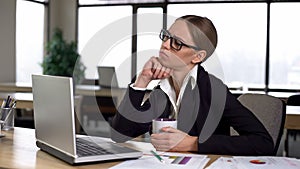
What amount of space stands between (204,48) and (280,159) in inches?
17.7

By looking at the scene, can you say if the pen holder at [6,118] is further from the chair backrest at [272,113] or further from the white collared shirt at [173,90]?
the chair backrest at [272,113]

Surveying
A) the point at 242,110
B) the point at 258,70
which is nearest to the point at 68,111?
the point at 242,110

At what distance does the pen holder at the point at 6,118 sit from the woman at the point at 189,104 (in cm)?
42

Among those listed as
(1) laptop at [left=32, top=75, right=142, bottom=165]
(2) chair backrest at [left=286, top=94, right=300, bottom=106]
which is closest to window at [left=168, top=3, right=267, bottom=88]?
(2) chair backrest at [left=286, top=94, right=300, bottom=106]

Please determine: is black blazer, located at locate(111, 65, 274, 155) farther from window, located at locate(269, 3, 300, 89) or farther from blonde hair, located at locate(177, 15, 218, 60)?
window, located at locate(269, 3, 300, 89)

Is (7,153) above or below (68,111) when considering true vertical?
below

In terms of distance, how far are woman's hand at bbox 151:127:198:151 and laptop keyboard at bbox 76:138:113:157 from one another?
0.17 meters

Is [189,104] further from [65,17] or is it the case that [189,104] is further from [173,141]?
[65,17]

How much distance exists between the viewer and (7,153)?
1.26m

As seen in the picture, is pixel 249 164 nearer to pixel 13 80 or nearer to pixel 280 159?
pixel 280 159

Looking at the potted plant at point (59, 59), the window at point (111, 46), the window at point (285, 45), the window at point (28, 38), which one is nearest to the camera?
the window at point (111, 46)

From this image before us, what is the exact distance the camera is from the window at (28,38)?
714 cm

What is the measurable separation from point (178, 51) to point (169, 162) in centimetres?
40

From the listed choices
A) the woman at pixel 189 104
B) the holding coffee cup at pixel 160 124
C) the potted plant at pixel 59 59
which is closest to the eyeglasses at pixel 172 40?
the woman at pixel 189 104
